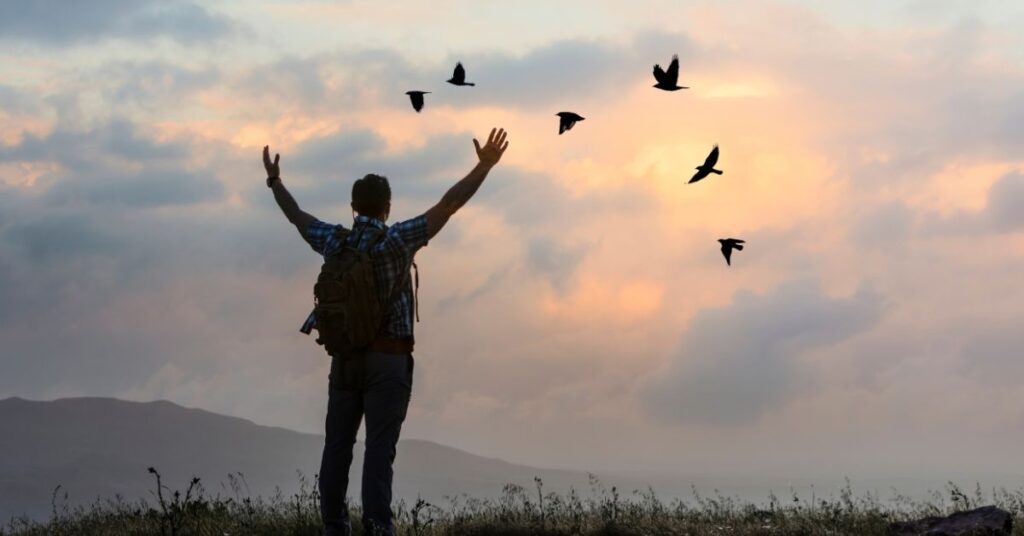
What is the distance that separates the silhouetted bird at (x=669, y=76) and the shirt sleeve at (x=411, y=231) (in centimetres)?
330

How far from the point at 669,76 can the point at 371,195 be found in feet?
11.6

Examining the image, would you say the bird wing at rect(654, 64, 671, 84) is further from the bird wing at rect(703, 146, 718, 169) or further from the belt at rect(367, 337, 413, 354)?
the belt at rect(367, 337, 413, 354)

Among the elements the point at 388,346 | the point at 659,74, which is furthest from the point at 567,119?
the point at 388,346

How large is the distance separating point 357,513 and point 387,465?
417 centimetres

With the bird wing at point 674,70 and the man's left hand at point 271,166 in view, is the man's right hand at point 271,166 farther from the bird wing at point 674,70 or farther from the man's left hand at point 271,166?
the bird wing at point 674,70

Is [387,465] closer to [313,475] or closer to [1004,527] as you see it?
[313,475]

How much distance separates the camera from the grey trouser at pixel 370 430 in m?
9.17

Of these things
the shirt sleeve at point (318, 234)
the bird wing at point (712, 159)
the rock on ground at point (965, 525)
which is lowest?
the rock on ground at point (965, 525)

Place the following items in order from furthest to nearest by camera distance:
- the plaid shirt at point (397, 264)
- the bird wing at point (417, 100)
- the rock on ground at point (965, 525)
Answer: the bird wing at point (417, 100) < the rock on ground at point (965, 525) < the plaid shirt at point (397, 264)

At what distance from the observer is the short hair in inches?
374

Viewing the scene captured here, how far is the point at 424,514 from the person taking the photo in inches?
480

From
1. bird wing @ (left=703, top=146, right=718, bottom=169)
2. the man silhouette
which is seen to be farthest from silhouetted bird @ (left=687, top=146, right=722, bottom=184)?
the man silhouette

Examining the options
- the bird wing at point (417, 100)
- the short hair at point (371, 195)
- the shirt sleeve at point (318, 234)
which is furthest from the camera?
the bird wing at point (417, 100)

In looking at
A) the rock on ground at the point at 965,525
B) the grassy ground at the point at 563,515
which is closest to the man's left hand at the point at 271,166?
the grassy ground at the point at 563,515
